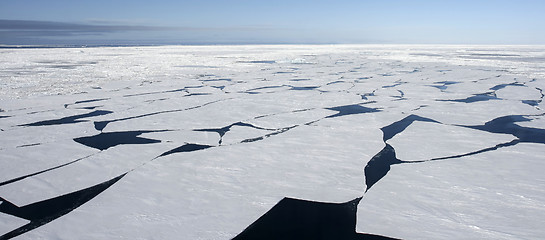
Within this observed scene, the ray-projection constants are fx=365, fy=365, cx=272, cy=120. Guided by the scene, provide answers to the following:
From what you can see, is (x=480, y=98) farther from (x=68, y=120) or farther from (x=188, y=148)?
(x=68, y=120)

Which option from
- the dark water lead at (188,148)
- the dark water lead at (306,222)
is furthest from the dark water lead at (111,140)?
the dark water lead at (306,222)

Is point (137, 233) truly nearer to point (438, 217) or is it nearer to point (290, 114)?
point (438, 217)

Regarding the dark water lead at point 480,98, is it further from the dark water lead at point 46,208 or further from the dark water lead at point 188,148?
the dark water lead at point 46,208

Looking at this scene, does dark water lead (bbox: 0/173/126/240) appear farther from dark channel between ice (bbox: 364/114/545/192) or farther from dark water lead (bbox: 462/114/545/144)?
dark water lead (bbox: 462/114/545/144)

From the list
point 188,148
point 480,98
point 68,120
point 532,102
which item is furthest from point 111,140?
point 532,102

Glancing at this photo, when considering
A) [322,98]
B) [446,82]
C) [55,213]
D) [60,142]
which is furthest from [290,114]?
[446,82]

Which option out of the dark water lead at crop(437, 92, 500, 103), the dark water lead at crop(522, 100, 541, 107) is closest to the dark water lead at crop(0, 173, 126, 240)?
the dark water lead at crop(437, 92, 500, 103)
